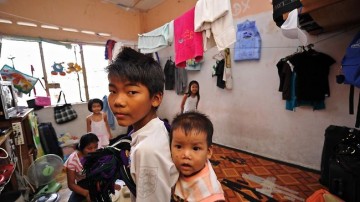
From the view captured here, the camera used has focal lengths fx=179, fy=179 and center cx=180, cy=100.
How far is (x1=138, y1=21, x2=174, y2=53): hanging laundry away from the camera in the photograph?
2484 millimetres

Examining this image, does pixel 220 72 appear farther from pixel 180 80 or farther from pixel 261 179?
pixel 261 179

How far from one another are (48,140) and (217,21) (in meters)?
3.12

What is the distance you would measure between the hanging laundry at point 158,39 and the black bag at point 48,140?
206 cm

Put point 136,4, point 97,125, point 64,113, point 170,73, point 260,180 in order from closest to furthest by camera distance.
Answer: point 260,180 → point 97,125 → point 64,113 → point 170,73 → point 136,4

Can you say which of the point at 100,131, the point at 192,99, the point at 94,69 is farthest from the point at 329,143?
the point at 94,69

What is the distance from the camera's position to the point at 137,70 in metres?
0.62

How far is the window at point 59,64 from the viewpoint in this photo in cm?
314

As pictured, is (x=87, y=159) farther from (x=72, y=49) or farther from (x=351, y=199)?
(x=72, y=49)

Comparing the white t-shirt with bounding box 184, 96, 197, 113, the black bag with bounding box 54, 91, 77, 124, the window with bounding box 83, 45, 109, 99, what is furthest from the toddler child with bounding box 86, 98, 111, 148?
the window with bounding box 83, 45, 109, 99

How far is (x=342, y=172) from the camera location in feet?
4.75

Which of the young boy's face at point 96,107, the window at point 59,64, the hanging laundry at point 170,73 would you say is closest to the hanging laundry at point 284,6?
the young boy's face at point 96,107

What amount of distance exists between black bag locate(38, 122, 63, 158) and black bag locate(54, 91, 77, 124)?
0.46 metres

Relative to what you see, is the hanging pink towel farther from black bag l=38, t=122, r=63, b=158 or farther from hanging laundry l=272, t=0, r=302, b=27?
black bag l=38, t=122, r=63, b=158

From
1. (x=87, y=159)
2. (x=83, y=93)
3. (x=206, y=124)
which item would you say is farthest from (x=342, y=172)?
(x=83, y=93)
